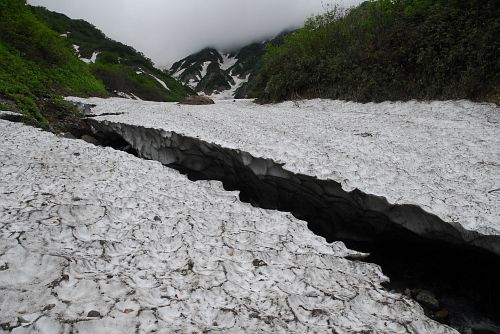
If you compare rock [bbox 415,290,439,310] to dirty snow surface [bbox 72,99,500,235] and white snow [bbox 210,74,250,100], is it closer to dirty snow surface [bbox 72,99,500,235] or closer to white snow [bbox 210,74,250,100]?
dirty snow surface [bbox 72,99,500,235]

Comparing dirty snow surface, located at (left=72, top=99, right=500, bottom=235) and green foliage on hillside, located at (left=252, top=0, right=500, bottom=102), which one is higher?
green foliage on hillside, located at (left=252, top=0, right=500, bottom=102)

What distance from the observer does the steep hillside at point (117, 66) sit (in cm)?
4244

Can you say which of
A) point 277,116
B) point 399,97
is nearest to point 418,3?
point 399,97

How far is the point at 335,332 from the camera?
3408 mm

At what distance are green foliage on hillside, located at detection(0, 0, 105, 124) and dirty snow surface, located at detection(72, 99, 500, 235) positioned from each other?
296 inches

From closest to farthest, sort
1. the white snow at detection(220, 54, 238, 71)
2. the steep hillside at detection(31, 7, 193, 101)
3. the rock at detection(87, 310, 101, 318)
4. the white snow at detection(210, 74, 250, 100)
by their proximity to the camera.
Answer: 1. the rock at detection(87, 310, 101, 318)
2. the steep hillside at detection(31, 7, 193, 101)
3. the white snow at detection(210, 74, 250, 100)
4. the white snow at detection(220, 54, 238, 71)

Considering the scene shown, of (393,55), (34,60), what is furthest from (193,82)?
(393,55)

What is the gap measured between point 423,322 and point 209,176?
705cm

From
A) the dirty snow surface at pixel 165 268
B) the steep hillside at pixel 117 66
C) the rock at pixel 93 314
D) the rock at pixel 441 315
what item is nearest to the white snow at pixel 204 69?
the steep hillside at pixel 117 66

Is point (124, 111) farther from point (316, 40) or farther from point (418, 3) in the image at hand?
point (418, 3)

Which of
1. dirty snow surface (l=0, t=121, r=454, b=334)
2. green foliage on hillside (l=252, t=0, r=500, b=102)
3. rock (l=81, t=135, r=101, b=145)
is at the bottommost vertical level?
dirty snow surface (l=0, t=121, r=454, b=334)

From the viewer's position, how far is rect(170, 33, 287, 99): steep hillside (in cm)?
11319

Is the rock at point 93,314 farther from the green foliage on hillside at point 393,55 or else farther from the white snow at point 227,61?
the white snow at point 227,61

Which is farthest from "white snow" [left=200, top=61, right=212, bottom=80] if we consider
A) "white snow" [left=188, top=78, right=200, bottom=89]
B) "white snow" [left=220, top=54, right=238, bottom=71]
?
"white snow" [left=220, top=54, right=238, bottom=71]
